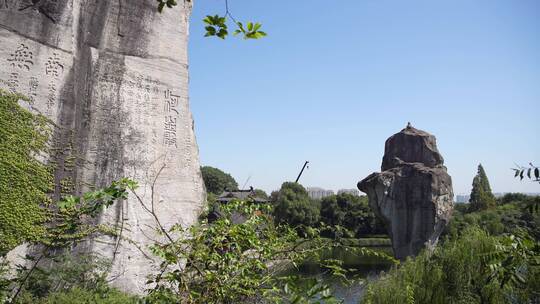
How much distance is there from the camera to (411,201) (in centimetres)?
1834

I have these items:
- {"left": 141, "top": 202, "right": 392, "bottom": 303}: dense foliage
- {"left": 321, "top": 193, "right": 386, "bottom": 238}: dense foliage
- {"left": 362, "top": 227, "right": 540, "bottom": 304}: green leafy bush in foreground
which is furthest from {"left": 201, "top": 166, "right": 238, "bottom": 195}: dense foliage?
{"left": 141, "top": 202, "right": 392, "bottom": 303}: dense foliage

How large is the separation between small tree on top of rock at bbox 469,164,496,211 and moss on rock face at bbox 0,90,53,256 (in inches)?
1548

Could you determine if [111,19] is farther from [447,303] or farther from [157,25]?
[447,303]

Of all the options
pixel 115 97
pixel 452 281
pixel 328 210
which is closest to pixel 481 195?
pixel 328 210

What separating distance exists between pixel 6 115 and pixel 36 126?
366mm

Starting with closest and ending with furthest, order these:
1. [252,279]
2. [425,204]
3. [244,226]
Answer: [252,279] → [244,226] → [425,204]

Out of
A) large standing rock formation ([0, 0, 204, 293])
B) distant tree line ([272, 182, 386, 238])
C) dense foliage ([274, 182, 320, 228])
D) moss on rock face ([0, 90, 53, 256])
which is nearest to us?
moss on rock face ([0, 90, 53, 256])

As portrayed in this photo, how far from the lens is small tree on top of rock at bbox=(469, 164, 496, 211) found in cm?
3619

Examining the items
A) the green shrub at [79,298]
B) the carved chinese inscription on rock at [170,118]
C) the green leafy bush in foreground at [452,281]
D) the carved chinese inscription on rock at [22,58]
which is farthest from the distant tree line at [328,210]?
the green shrub at [79,298]

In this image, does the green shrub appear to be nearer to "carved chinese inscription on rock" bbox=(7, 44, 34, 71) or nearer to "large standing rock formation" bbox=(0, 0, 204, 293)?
"large standing rock formation" bbox=(0, 0, 204, 293)

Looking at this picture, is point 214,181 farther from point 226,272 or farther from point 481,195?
point 226,272

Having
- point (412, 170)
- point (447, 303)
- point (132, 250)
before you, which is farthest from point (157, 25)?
point (412, 170)

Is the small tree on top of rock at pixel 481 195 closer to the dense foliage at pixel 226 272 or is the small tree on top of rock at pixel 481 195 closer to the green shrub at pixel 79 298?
the dense foliage at pixel 226 272

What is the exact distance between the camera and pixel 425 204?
18.0 m
